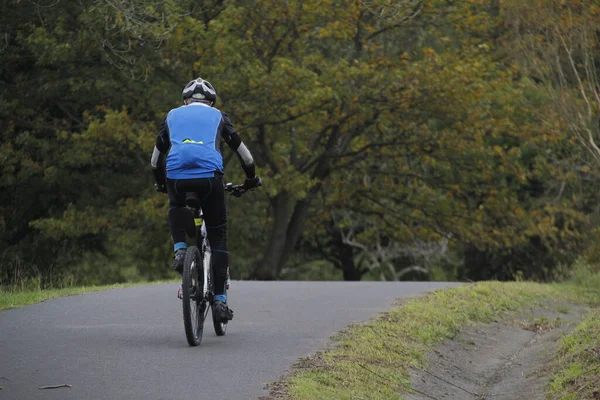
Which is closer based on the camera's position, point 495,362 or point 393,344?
point 393,344

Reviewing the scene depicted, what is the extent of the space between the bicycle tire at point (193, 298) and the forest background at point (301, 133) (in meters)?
15.5

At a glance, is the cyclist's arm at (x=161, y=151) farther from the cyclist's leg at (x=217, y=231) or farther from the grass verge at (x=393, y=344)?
the grass verge at (x=393, y=344)

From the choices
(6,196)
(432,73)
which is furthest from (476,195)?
(6,196)

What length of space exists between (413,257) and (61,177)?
57.2ft

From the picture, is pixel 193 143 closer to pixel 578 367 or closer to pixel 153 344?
pixel 153 344

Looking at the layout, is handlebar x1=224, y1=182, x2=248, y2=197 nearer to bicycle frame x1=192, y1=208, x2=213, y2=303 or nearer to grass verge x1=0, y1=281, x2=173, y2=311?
bicycle frame x1=192, y1=208, x2=213, y2=303

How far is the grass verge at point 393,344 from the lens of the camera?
26.3ft

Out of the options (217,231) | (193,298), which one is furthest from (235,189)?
(193,298)

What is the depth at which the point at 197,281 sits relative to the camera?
30.8 ft

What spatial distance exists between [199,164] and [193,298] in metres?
1.03

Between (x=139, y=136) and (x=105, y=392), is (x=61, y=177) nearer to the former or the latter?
(x=139, y=136)

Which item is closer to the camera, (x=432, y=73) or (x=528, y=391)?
(x=528, y=391)

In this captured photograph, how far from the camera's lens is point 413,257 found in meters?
42.9

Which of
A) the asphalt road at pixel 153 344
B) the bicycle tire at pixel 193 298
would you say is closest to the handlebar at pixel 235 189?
the bicycle tire at pixel 193 298
